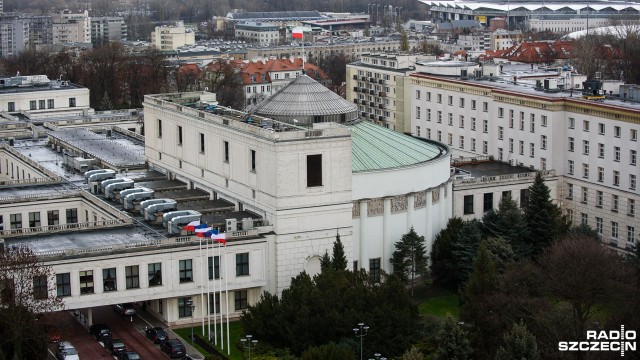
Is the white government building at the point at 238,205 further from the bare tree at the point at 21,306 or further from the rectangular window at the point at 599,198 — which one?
the rectangular window at the point at 599,198

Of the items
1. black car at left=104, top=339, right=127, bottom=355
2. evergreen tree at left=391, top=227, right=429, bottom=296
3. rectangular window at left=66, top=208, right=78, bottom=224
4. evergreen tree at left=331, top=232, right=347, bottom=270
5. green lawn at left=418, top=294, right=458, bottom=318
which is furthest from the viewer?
rectangular window at left=66, top=208, right=78, bottom=224

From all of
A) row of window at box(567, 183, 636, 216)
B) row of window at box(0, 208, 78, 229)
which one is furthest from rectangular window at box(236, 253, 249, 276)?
row of window at box(567, 183, 636, 216)

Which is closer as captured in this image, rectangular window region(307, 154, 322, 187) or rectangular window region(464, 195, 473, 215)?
rectangular window region(307, 154, 322, 187)

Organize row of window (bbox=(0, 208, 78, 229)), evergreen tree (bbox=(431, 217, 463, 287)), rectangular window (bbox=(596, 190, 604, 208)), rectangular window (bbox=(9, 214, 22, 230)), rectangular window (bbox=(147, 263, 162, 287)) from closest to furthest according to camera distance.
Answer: rectangular window (bbox=(147, 263, 162, 287)) < evergreen tree (bbox=(431, 217, 463, 287)) < rectangular window (bbox=(9, 214, 22, 230)) < row of window (bbox=(0, 208, 78, 229)) < rectangular window (bbox=(596, 190, 604, 208))

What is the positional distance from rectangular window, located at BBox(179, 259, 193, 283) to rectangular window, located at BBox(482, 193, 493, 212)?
96.9 feet

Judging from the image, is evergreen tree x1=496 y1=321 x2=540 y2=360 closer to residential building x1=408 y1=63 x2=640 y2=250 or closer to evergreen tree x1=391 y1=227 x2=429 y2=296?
evergreen tree x1=391 y1=227 x2=429 y2=296

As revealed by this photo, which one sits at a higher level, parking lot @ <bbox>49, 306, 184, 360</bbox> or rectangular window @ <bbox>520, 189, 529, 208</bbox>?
rectangular window @ <bbox>520, 189, 529, 208</bbox>

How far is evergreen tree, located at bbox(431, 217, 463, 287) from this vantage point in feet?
293

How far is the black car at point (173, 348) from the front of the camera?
2884 inches

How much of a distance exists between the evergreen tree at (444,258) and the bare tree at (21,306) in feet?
92.4

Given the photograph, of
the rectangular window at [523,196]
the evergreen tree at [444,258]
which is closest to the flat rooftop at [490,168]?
the rectangular window at [523,196]

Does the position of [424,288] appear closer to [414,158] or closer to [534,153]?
[414,158]

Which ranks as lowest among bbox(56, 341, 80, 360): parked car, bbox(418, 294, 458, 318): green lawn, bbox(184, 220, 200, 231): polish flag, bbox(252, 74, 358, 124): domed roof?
bbox(418, 294, 458, 318): green lawn

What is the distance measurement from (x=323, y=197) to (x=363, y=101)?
3091 inches
